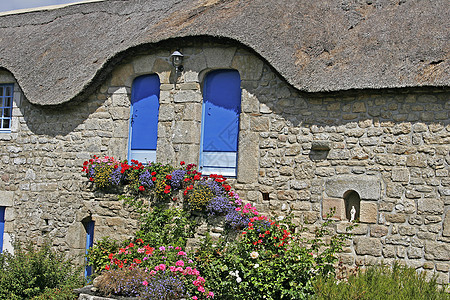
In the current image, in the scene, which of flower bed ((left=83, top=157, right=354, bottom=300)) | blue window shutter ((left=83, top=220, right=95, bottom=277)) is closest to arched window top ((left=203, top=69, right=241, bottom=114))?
flower bed ((left=83, top=157, right=354, bottom=300))

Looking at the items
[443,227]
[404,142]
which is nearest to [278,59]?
[404,142]

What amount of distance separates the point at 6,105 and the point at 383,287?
24.9 ft

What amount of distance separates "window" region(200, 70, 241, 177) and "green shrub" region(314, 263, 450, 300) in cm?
253

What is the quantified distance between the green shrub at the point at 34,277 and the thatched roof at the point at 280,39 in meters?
2.67

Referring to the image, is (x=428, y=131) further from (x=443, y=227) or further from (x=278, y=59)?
(x=278, y=59)

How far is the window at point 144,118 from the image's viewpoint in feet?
27.7

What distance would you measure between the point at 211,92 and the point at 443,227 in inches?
151

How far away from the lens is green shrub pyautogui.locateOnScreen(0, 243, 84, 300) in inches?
284

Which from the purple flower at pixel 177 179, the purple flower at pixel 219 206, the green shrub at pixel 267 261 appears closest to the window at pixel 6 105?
the purple flower at pixel 177 179

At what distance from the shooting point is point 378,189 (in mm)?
6488

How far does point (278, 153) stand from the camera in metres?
7.18

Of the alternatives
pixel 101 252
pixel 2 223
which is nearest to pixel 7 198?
pixel 2 223

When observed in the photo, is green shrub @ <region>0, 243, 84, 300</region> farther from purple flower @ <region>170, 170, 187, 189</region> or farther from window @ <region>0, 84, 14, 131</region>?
window @ <region>0, 84, 14, 131</region>

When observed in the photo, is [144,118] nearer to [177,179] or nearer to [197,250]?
[177,179]
